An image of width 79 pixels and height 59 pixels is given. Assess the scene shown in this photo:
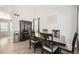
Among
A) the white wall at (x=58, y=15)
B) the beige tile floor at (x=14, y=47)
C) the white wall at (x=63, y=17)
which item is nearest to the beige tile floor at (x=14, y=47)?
the beige tile floor at (x=14, y=47)

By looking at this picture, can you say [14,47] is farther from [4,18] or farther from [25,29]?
[4,18]

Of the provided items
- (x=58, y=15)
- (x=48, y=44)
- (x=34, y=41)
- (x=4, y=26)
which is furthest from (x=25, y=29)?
(x=58, y=15)

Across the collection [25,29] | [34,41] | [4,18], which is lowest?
[34,41]

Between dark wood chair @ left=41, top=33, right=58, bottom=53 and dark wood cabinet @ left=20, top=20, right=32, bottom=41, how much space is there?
0.29m

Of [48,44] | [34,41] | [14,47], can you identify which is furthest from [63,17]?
[14,47]

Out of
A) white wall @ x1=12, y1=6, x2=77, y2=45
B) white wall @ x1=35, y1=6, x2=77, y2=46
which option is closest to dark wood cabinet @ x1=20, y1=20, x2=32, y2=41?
white wall @ x1=12, y1=6, x2=77, y2=45

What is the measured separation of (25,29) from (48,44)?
536 millimetres

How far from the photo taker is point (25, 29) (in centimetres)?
181

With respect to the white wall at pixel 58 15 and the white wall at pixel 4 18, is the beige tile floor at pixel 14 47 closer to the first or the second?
the white wall at pixel 4 18

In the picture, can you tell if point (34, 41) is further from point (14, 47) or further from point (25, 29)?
point (14, 47)

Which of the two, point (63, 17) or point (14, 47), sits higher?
point (63, 17)
